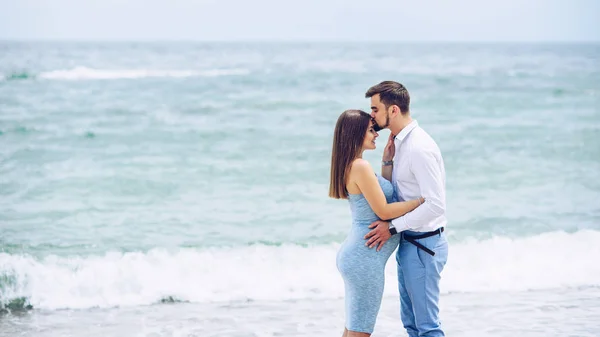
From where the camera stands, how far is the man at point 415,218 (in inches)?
136

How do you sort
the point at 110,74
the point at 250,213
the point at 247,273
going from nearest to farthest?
the point at 247,273 → the point at 250,213 → the point at 110,74

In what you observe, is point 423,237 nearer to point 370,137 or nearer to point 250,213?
point 370,137

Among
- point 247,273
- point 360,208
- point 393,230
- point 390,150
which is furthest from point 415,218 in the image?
point 247,273

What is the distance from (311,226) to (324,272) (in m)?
2.42

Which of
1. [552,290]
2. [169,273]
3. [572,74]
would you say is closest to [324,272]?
[169,273]

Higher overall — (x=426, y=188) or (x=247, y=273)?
(x=426, y=188)

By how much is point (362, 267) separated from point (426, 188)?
50cm

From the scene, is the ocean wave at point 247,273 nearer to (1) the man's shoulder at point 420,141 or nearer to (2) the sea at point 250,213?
(2) the sea at point 250,213

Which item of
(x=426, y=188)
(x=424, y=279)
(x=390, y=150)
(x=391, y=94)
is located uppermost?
(x=391, y=94)

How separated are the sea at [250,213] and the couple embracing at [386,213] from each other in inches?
70.0

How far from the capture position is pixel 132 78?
30203 mm

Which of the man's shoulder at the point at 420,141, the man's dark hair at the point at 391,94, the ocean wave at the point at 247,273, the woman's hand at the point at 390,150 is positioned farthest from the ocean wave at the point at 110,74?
the man's shoulder at the point at 420,141

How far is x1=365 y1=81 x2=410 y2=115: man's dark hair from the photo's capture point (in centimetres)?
351

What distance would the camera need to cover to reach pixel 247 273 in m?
7.42
